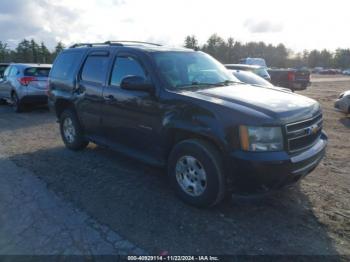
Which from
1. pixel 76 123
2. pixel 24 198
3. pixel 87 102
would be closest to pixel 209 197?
pixel 24 198

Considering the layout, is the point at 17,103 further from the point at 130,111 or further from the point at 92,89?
the point at 130,111

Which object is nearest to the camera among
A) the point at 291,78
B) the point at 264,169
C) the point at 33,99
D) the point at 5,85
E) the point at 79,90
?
the point at 264,169

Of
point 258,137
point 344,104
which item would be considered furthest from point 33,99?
point 344,104

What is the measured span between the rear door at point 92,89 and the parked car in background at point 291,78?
14281mm

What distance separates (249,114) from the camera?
3.37 metres

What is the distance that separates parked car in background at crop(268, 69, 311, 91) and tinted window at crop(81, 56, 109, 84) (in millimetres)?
14267

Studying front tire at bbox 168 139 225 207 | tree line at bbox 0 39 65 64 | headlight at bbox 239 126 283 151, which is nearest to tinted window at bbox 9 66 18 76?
front tire at bbox 168 139 225 207

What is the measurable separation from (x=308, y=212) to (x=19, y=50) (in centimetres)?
6545

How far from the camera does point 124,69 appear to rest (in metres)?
4.80

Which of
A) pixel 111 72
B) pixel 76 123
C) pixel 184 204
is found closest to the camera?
pixel 184 204

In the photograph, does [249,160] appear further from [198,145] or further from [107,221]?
[107,221]

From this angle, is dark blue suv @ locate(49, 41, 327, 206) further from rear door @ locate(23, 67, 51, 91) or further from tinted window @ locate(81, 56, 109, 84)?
rear door @ locate(23, 67, 51, 91)

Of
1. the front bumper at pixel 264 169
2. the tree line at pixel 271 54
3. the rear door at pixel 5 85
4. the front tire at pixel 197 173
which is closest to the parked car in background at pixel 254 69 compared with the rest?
the rear door at pixel 5 85

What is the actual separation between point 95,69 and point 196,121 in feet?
8.26
